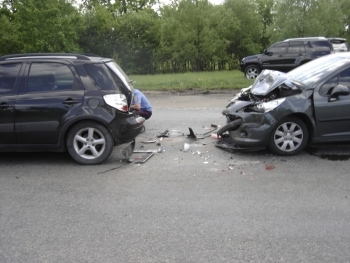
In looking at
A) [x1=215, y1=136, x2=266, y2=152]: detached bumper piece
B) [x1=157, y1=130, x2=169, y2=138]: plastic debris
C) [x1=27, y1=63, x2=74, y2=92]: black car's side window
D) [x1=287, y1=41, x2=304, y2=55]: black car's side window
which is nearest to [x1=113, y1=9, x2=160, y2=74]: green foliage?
[x1=287, y1=41, x2=304, y2=55]: black car's side window

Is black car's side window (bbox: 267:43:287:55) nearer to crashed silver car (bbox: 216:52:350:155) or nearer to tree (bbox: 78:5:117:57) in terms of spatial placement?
crashed silver car (bbox: 216:52:350:155)

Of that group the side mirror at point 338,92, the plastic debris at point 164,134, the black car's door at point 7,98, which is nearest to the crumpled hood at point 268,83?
the side mirror at point 338,92

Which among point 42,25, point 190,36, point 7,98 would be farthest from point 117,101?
point 190,36

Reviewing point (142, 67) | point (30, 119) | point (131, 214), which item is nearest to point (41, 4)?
point (142, 67)

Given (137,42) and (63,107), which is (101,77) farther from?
(137,42)

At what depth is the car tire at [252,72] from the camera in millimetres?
19891

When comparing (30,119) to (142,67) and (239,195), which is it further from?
(142,67)

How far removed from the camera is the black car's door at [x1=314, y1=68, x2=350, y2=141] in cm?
646

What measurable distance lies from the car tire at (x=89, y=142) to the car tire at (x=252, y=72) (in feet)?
48.4

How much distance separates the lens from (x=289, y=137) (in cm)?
653

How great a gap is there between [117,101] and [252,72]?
14.7m

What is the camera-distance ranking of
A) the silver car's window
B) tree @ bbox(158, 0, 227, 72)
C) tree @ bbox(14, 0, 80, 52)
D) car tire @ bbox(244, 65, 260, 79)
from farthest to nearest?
1. tree @ bbox(158, 0, 227, 72)
2. tree @ bbox(14, 0, 80, 52)
3. car tire @ bbox(244, 65, 260, 79)
4. the silver car's window

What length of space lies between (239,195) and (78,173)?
2489 mm

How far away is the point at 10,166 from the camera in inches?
253
